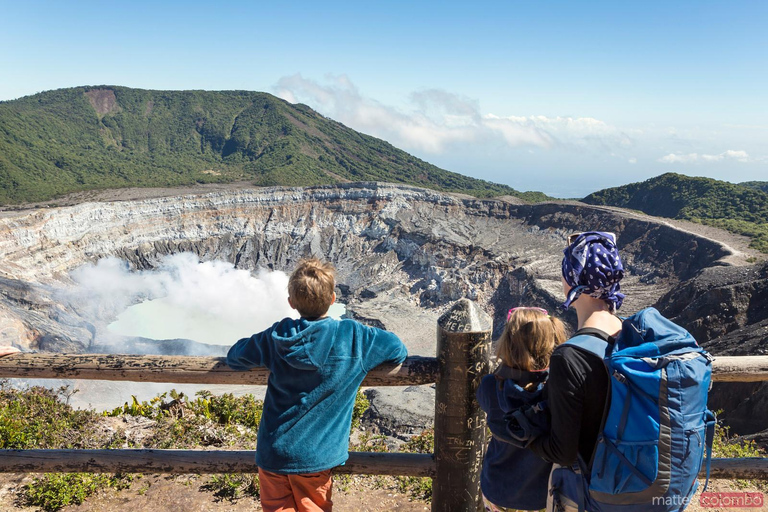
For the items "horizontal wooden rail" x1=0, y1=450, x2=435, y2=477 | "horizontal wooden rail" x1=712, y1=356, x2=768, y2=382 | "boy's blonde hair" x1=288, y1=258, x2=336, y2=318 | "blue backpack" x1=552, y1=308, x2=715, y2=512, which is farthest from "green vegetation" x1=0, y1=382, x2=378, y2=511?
"horizontal wooden rail" x1=712, y1=356, x2=768, y2=382

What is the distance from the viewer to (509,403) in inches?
104

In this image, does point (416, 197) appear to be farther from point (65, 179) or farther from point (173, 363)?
point (173, 363)

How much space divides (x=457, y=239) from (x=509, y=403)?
159 feet

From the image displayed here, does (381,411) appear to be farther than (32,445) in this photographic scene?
Yes

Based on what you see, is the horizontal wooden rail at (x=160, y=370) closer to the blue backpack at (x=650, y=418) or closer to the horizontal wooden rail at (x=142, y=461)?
the horizontal wooden rail at (x=142, y=461)

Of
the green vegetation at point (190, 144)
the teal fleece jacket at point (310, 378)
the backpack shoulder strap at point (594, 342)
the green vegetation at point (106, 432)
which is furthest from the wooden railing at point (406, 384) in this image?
the green vegetation at point (190, 144)

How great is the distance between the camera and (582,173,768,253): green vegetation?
139 feet

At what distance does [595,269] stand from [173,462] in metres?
3.08

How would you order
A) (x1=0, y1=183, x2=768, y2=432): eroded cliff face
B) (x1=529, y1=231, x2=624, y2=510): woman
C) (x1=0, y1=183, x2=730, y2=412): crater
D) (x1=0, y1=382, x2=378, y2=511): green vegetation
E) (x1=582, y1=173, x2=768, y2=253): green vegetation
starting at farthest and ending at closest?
1. (x1=582, y1=173, x2=768, y2=253): green vegetation
2. (x1=0, y1=183, x2=730, y2=412): crater
3. (x1=0, y1=183, x2=768, y2=432): eroded cliff face
4. (x1=0, y1=382, x2=378, y2=511): green vegetation
5. (x1=529, y1=231, x2=624, y2=510): woman

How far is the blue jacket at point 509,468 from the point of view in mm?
2730

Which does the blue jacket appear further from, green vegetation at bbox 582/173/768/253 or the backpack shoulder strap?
green vegetation at bbox 582/173/768/253

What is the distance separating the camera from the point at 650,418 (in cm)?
216

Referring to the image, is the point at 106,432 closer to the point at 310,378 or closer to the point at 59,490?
the point at 59,490

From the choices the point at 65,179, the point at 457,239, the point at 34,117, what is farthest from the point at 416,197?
the point at 34,117
